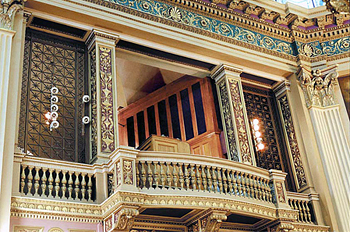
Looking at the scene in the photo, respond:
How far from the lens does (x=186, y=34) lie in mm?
11703

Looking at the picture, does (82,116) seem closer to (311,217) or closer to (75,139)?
(75,139)

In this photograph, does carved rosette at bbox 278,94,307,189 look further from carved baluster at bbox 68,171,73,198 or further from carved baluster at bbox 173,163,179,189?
carved baluster at bbox 68,171,73,198

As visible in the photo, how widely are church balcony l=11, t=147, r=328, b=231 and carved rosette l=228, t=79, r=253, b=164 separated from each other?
3.55 ft

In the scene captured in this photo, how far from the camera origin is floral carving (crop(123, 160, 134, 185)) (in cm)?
841

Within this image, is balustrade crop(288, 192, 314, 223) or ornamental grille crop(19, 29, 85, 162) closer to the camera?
ornamental grille crop(19, 29, 85, 162)

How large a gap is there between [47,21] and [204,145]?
473 centimetres

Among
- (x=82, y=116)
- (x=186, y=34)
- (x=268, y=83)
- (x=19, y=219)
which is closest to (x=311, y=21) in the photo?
(x=268, y=83)

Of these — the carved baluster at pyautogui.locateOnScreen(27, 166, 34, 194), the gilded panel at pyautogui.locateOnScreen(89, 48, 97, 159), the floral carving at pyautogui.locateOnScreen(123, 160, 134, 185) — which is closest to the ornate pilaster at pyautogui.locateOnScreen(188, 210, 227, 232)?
the floral carving at pyautogui.locateOnScreen(123, 160, 134, 185)

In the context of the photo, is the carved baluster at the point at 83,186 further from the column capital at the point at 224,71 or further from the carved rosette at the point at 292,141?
the carved rosette at the point at 292,141

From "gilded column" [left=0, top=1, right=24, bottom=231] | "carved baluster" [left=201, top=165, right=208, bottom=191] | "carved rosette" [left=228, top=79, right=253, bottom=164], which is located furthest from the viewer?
"carved rosette" [left=228, top=79, right=253, bottom=164]

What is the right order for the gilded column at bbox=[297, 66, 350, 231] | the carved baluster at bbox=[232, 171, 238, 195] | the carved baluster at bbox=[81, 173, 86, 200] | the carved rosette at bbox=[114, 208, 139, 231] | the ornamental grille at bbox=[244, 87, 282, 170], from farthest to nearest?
the ornamental grille at bbox=[244, 87, 282, 170] < the gilded column at bbox=[297, 66, 350, 231] < the carved baluster at bbox=[232, 171, 238, 195] < the carved baluster at bbox=[81, 173, 86, 200] < the carved rosette at bbox=[114, 208, 139, 231]

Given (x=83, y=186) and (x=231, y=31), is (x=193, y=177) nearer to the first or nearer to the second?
(x=83, y=186)

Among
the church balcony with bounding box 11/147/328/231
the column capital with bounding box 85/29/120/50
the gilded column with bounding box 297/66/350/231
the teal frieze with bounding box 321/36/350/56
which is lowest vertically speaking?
the church balcony with bounding box 11/147/328/231

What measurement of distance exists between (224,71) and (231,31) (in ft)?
3.54
